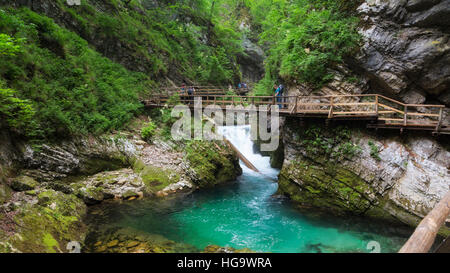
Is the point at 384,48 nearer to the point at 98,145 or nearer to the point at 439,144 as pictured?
the point at 439,144

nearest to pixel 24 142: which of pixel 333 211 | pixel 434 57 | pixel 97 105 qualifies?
pixel 97 105

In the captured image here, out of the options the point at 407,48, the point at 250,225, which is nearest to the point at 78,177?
the point at 250,225

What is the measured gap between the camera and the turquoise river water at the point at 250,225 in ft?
26.0

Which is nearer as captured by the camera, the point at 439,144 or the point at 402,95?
the point at 439,144

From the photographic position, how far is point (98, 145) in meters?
11.0

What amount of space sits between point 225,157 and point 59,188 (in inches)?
356

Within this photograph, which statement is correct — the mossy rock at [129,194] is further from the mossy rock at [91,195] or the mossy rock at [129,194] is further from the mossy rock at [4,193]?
the mossy rock at [4,193]

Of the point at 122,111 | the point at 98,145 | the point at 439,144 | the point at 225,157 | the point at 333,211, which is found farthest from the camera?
the point at 225,157

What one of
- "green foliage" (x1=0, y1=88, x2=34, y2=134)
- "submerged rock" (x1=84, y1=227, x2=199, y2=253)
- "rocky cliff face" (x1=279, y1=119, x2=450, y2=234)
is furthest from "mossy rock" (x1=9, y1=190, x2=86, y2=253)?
"rocky cliff face" (x1=279, y1=119, x2=450, y2=234)

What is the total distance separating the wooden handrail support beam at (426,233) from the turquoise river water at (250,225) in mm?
4781

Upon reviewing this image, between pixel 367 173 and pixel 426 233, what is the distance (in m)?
7.56

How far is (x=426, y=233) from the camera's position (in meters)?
3.18

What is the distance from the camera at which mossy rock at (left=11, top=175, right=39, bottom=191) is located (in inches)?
276

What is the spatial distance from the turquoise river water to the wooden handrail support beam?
478 centimetres
